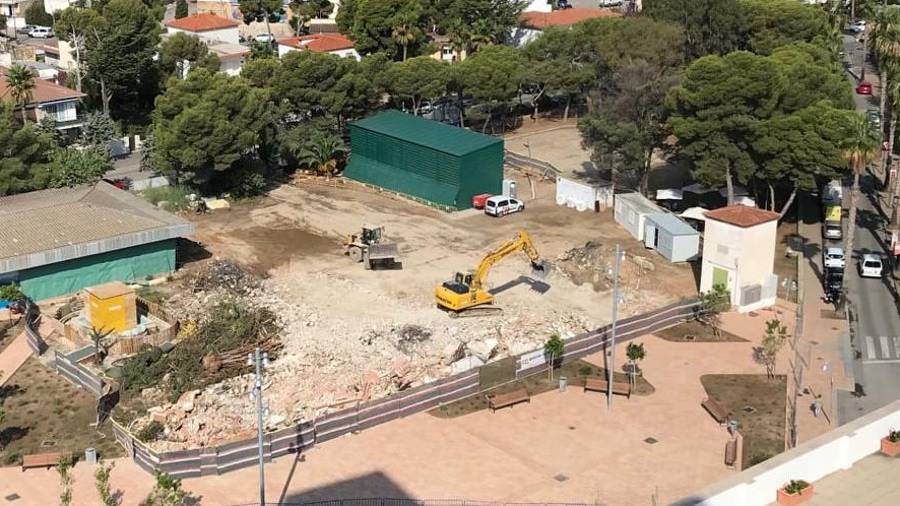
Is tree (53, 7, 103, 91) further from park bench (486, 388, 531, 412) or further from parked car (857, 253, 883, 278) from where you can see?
parked car (857, 253, 883, 278)

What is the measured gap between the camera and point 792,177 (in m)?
65.1

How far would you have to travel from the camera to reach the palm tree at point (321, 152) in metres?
79.8

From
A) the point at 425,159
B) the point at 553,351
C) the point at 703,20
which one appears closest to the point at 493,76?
the point at 425,159

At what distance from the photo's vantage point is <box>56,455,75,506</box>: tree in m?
36.8

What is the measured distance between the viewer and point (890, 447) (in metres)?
27.8

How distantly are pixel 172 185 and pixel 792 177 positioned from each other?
137 feet

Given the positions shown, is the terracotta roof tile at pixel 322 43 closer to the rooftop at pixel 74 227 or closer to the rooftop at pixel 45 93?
the rooftop at pixel 45 93

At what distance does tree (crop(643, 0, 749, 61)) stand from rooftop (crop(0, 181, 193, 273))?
55091 millimetres

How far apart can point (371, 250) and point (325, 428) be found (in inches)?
785

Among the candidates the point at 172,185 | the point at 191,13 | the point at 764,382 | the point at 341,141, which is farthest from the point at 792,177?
the point at 191,13

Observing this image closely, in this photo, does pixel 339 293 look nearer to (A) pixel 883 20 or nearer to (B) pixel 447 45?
(A) pixel 883 20

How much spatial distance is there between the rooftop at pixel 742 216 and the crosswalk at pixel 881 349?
775cm

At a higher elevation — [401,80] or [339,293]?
[401,80]

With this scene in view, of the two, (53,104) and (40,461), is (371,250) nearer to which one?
(40,461)
